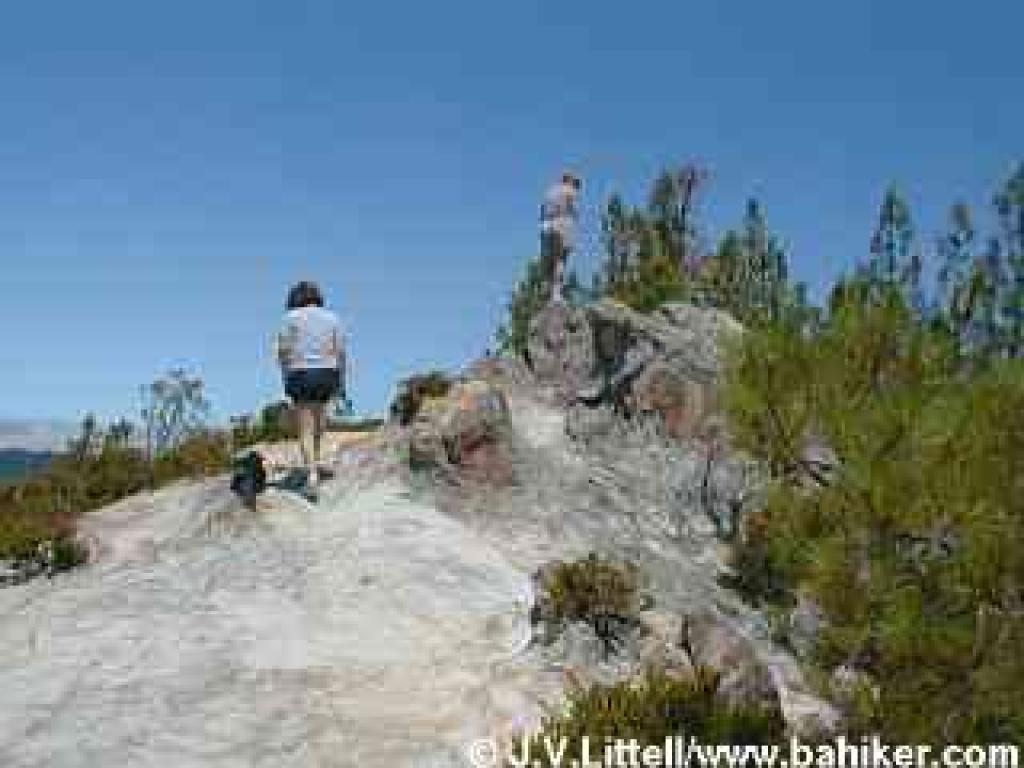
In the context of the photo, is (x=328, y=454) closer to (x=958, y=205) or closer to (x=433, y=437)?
(x=433, y=437)

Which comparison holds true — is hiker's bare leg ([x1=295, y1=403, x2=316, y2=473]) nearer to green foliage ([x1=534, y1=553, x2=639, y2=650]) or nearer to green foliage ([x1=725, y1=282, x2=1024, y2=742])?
green foliage ([x1=534, y1=553, x2=639, y2=650])

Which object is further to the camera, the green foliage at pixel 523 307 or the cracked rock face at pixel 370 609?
the green foliage at pixel 523 307

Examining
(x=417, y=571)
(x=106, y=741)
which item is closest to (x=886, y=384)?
(x=417, y=571)

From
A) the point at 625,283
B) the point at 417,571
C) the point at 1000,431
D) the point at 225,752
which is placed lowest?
the point at 225,752

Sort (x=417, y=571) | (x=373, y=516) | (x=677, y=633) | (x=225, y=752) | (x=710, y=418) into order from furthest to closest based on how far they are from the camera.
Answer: (x=710, y=418) < (x=373, y=516) < (x=417, y=571) < (x=677, y=633) < (x=225, y=752)

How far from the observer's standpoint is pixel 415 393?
1964cm

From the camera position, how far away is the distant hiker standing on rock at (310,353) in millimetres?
15594

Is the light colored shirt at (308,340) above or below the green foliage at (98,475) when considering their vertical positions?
above

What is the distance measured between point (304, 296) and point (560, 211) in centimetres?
722

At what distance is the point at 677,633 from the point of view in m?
12.7

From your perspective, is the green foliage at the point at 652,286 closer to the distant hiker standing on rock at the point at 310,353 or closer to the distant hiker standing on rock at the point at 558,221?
the distant hiker standing on rock at the point at 558,221

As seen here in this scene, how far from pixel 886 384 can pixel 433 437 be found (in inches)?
221

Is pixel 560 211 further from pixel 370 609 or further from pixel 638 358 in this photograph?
pixel 370 609

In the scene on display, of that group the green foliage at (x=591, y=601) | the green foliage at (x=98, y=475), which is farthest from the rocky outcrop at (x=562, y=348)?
the green foliage at (x=591, y=601)
